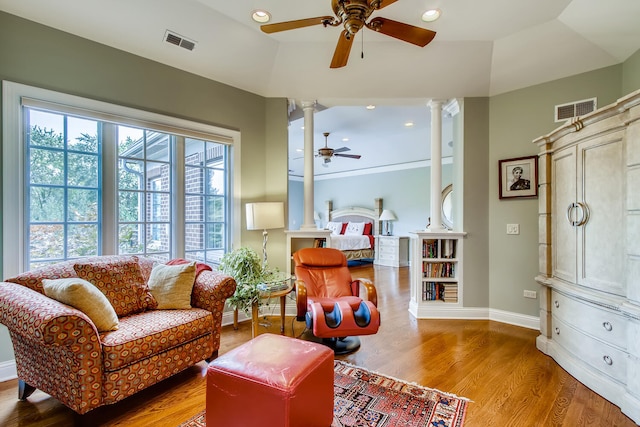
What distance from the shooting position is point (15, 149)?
228 cm

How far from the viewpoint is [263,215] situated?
3.27 m

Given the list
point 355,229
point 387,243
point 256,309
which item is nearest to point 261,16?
point 256,309

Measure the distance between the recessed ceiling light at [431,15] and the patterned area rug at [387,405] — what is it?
10.2 feet

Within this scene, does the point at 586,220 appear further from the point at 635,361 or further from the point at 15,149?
the point at 15,149

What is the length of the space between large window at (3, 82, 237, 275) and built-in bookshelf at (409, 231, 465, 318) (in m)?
2.40

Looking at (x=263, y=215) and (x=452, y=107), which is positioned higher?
(x=452, y=107)

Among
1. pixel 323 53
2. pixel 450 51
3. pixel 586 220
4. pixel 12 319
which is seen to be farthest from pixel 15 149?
pixel 586 220

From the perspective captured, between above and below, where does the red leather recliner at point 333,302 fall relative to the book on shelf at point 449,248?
below

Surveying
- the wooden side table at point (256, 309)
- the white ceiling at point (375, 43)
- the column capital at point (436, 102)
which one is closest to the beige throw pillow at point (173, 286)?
the wooden side table at point (256, 309)

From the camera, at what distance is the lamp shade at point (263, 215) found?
3248 millimetres

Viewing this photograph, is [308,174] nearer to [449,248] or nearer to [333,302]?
[333,302]

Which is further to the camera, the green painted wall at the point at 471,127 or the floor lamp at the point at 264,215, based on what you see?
the floor lamp at the point at 264,215

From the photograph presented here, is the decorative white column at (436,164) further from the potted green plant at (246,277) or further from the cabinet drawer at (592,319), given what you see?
the potted green plant at (246,277)

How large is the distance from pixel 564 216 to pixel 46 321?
364cm
